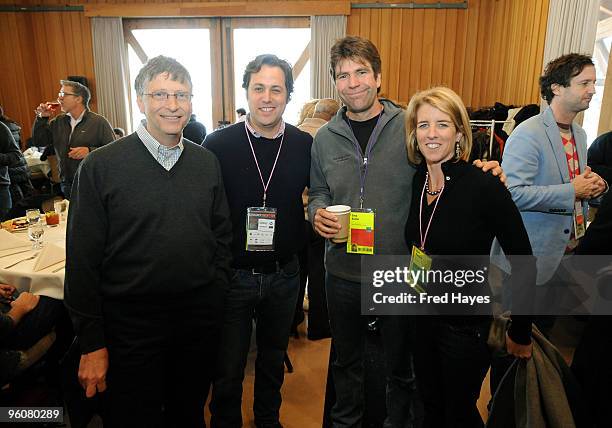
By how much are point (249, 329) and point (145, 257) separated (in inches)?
24.5

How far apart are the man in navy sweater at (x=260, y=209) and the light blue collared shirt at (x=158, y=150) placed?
277 millimetres

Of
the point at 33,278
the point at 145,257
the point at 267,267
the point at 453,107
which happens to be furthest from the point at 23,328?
the point at 453,107

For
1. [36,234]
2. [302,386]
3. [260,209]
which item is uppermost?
[260,209]

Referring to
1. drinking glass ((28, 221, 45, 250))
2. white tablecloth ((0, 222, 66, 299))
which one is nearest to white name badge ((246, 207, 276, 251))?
white tablecloth ((0, 222, 66, 299))

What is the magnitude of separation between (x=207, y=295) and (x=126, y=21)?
8228 mm

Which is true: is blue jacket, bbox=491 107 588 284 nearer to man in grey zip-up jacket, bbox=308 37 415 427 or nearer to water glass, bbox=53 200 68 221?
man in grey zip-up jacket, bbox=308 37 415 427

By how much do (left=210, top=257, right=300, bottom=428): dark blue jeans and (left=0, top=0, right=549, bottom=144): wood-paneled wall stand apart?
5.69m

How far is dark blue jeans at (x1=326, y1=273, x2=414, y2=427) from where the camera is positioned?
1636 millimetres

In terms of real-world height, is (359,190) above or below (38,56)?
below


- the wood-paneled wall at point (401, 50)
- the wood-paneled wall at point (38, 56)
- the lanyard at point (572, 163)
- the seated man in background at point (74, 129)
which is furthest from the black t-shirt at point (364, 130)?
the wood-paneled wall at point (38, 56)

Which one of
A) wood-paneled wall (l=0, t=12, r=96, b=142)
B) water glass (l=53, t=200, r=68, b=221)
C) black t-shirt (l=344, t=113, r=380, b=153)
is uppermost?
wood-paneled wall (l=0, t=12, r=96, b=142)

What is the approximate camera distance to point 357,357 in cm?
174

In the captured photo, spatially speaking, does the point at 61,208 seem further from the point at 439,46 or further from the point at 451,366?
the point at 439,46

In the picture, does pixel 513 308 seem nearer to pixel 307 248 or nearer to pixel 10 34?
pixel 307 248
